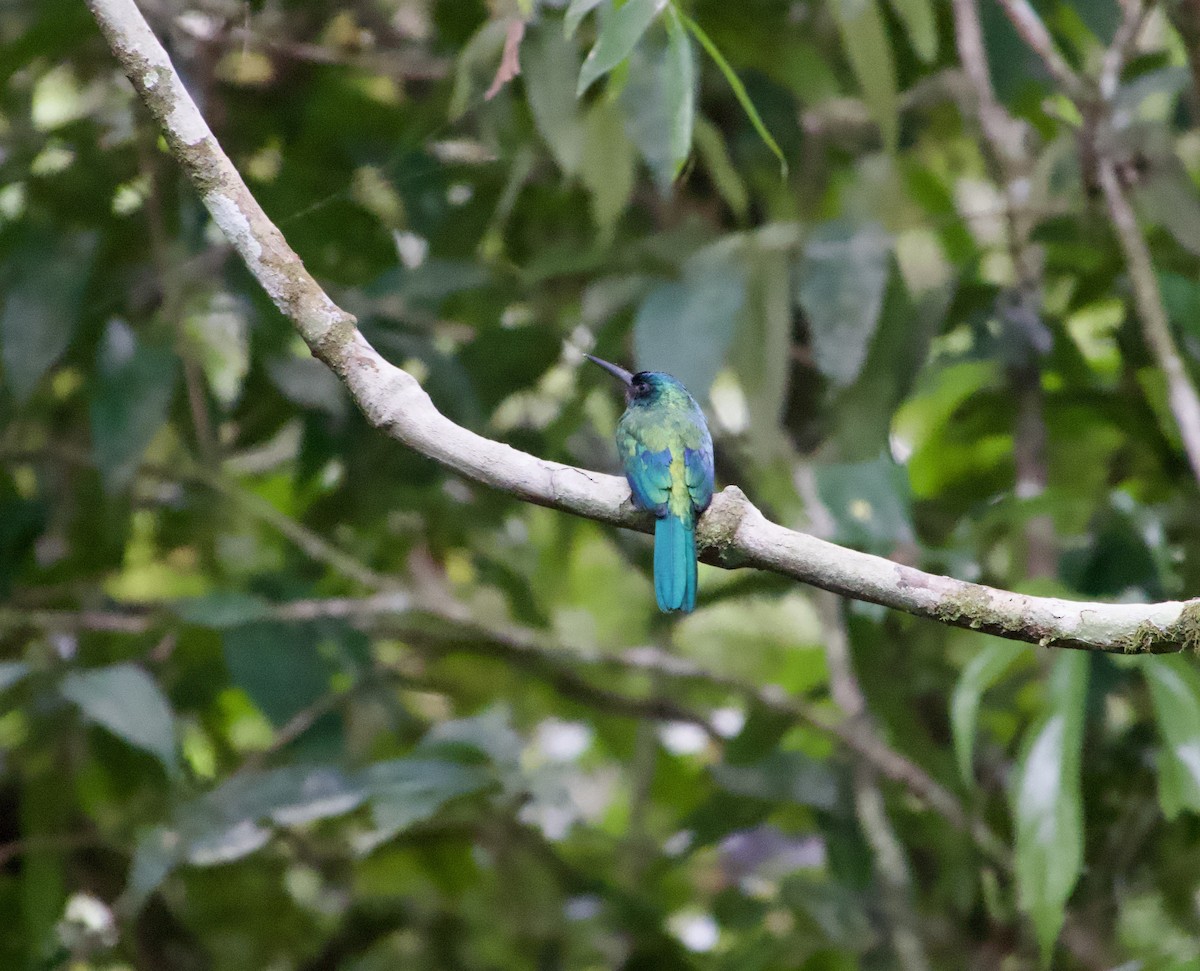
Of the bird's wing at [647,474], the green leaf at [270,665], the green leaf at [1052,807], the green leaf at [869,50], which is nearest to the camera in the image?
the bird's wing at [647,474]

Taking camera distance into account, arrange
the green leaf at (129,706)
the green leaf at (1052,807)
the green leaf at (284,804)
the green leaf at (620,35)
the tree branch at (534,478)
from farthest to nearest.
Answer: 1. the green leaf at (284,804)
2. the green leaf at (129,706)
3. the green leaf at (1052,807)
4. the green leaf at (620,35)
5. the tree branch at (534,478)

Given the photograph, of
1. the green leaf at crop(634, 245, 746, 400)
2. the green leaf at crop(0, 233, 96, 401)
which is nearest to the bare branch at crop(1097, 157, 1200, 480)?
the green leaf at crop(634, 245, 746, 400)

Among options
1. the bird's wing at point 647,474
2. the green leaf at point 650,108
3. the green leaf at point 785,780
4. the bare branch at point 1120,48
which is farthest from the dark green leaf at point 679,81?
the green leaf at point 785,780

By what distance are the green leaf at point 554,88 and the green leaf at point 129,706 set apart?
0.99m

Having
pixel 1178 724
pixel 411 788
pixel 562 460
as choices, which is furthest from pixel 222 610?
pixel 1178 724

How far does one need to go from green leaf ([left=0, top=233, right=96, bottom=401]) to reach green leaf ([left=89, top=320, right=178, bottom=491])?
9cm

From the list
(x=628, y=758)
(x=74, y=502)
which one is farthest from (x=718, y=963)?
(x=74, y=502)

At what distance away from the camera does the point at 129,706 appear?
6.85ft

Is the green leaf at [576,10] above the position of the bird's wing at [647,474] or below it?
above

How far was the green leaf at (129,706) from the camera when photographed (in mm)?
2051

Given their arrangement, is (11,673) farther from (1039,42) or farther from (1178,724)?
(1039,42)

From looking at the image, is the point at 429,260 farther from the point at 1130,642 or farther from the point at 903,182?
the point at 1130,642

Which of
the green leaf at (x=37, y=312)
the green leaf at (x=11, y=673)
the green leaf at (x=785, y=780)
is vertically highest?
the green leaf at (x=37, y=312)

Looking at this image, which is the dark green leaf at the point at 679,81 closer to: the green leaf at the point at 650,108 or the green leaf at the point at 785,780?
the green leaf at the point at 650,108
